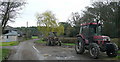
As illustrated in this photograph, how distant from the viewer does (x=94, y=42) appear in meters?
11.8

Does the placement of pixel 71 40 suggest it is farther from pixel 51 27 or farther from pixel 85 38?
pixel 85 38

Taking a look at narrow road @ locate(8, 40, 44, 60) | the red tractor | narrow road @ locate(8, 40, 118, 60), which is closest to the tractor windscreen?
the red tractor

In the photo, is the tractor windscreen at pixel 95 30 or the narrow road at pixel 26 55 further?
the tractor windscreen at pixel 95 30

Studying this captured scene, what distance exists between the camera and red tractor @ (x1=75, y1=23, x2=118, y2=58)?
10.8 m

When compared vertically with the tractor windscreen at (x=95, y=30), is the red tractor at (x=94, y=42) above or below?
below

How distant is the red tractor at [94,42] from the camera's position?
1080 cm

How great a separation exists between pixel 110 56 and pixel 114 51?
0.57 m

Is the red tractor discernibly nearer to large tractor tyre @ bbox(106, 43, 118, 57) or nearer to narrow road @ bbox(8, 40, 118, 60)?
large tractor tyre @ bbox(106, 43, 118, 57)

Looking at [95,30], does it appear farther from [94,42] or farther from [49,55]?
[49,55]

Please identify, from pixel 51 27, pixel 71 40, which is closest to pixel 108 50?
Result: pixel 71 40

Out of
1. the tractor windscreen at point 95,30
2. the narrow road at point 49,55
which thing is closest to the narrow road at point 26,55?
the narrow road at point 49,55

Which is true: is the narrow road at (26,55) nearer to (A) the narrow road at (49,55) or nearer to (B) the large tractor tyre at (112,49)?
(A) the narrow road at (49,55)

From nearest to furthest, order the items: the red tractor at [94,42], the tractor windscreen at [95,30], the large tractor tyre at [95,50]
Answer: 1. the large tractor tyre at [95,50]
2. the red tractor at [94,42]
3. the tractor windscreen at [95,30]

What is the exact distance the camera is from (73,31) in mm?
46844
